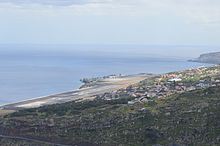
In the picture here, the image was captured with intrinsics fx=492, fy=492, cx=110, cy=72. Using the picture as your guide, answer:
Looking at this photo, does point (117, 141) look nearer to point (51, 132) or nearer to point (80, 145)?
point (80, 145)

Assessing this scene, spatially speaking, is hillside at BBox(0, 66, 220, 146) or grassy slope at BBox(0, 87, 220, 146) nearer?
hillside at BBox(0, 66, 220, 146)

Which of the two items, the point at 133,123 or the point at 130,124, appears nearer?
the point at 130,124

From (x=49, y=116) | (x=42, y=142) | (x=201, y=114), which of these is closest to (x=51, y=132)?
(x=42, y=142)

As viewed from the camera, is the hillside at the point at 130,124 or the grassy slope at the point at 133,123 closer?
the hillside at the point at 130,124

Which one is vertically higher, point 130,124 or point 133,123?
point 133,123
